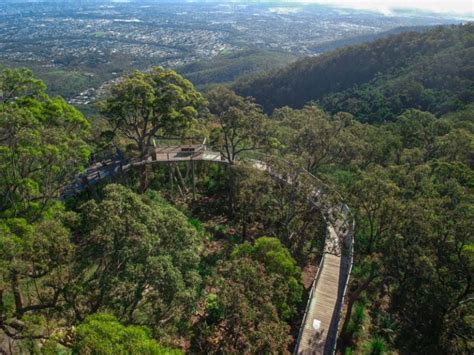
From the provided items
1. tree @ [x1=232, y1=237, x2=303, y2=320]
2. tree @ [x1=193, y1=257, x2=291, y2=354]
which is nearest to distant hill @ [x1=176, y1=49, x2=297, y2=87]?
tree @ [x1=232, y1=237, x2=303, y2=320]

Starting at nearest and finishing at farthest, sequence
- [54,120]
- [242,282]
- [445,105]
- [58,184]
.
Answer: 1. [242,282]
2. [58,184]
3. [54,120]
4. [445,105]

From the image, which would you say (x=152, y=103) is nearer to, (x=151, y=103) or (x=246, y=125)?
(x=151, y=103)

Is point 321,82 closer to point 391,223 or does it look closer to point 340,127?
point 340,127

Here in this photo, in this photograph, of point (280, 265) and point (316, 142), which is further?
point (316, 142)

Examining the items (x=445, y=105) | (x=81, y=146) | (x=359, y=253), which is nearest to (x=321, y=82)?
(x=445, y=105)

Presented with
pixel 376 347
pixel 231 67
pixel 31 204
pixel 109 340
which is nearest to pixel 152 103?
pixel 31 204

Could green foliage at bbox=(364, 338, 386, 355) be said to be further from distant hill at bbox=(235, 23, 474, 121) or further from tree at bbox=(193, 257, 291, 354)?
distant hill at bbox=(235, 23, 474, 121)

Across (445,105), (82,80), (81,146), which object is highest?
(81,146)
